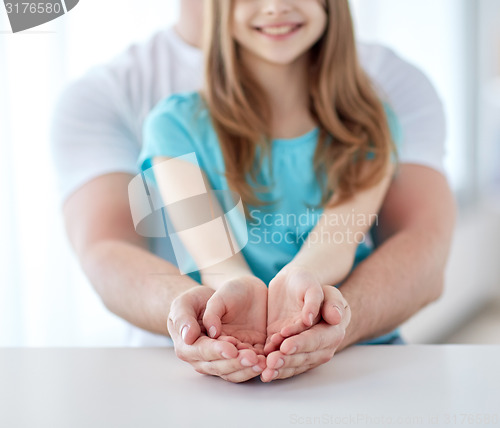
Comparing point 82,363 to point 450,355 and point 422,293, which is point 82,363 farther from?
point 422,293

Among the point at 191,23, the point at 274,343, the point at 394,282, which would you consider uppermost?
the point at 191,23

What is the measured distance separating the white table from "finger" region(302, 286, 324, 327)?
0.14 ft

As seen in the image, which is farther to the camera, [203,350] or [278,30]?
[278,30]

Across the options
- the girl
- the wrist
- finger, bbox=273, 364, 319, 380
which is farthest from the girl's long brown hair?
finger, bbox=273, 364, 319, 380

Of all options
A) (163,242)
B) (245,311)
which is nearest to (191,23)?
(163,242)

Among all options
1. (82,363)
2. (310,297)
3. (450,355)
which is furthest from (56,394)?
(450,355)

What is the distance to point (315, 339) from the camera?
420mm

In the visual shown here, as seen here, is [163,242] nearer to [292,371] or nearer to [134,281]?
[134,281]

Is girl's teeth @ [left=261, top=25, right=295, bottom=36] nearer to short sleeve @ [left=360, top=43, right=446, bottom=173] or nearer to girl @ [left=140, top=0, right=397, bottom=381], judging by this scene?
girl @ [left=140, top=0, right=397, bottom=381]

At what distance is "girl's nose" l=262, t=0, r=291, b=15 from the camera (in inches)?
23.2

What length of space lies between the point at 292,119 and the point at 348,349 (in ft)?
0.87

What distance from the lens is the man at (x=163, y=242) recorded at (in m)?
0.47

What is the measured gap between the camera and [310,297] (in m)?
0.43

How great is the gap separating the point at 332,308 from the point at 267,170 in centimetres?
24
